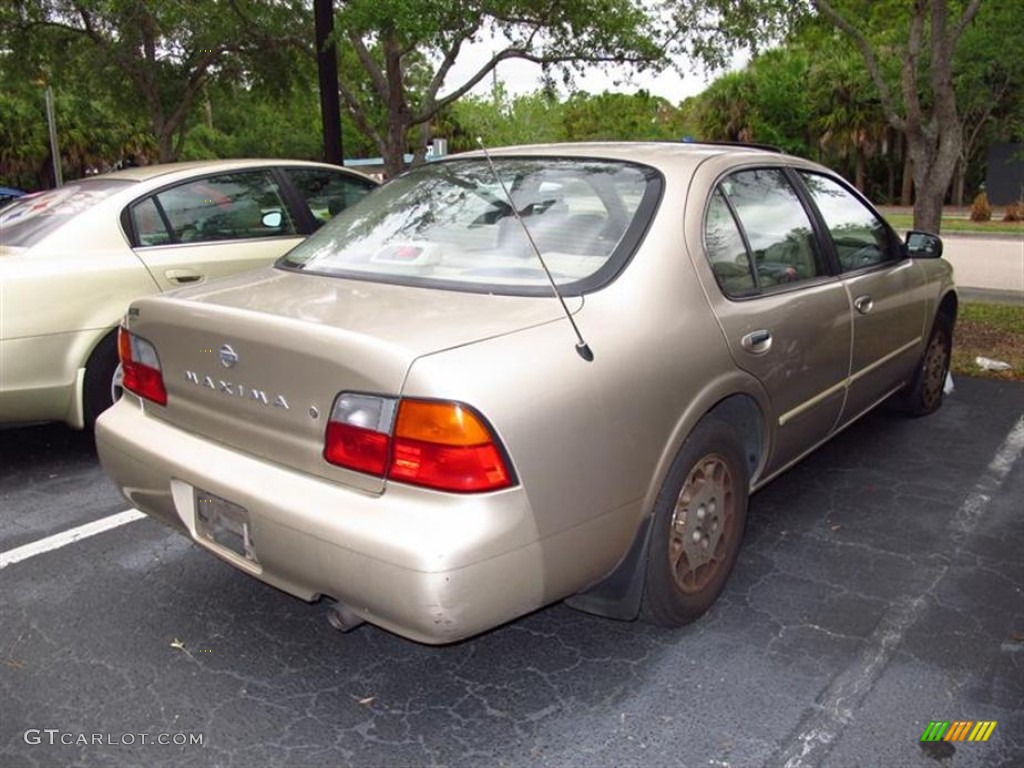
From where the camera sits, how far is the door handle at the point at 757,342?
314 centimetres

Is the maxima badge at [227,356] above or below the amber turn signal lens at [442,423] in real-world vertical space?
above

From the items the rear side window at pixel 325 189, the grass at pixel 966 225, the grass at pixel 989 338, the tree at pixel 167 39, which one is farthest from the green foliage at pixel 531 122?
the rear side window at pixel 325 189

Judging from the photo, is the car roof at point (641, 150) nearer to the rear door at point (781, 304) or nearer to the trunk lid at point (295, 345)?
the rear door at point (781, 304)

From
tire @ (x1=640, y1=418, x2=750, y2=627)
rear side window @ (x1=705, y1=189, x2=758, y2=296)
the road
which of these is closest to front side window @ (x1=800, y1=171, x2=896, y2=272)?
rear side window @ (x1=705, y1=189, x2=758, y2=296)

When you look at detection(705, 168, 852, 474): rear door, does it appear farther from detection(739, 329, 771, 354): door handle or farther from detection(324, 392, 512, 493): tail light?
detection(324, 392, 512, 493): tail light

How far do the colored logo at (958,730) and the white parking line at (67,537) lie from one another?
3.18 metres

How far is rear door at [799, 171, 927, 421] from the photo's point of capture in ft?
13.2

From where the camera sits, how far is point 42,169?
34500 mm

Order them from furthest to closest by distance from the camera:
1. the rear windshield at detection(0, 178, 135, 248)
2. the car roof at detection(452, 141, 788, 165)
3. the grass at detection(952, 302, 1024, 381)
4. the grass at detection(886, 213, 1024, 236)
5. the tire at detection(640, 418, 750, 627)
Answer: the grass at detection(886, 213, 1024, 236) → the grass at detection(952, 302, 1024, 381) → the rear windshield at detection(0, 178, 135, 248) → the car roof at detection(452, 141, 788, 165) → the tire at detection(640, 418, 750, 627)

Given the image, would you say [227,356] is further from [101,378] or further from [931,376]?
[931,376]

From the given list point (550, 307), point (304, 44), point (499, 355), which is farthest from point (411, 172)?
point (304, 44)

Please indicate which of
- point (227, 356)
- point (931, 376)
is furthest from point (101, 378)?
point (931, 376)

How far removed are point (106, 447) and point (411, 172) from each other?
5.44 ft

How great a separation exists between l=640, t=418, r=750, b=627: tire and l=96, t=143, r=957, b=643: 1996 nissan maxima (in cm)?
1
